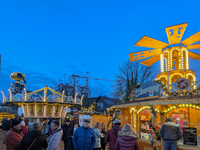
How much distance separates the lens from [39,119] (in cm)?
2262

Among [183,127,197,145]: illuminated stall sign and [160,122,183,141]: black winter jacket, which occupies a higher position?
[160,122,183,141]: black winter jacket

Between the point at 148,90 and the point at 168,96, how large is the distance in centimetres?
165

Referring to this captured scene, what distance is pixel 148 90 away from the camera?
1148 cm

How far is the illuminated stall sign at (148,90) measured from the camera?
1082 cm

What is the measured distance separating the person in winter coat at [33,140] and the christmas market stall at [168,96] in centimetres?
589

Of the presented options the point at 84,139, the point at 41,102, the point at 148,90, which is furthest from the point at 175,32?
the point at 41,102

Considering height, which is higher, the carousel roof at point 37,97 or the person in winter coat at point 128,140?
the carousel roof at point 37,97

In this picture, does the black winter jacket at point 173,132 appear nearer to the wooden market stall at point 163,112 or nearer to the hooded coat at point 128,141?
the wooden market stall at point 163,112

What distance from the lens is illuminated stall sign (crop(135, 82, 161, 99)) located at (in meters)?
10.8

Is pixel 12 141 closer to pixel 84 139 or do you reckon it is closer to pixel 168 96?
pixel 84 139

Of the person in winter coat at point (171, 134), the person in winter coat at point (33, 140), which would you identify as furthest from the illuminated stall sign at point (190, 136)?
the person in winter coat at point (33, 140)

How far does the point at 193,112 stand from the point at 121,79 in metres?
20.6

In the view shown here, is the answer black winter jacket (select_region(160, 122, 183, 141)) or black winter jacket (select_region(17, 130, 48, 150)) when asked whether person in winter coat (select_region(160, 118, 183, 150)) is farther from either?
black winter jacket (select_region(17, 130, 48, 150))

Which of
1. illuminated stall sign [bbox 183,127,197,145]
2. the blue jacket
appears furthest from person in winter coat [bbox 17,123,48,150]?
illuminated stall sign [bbox 183,127,197,145]
